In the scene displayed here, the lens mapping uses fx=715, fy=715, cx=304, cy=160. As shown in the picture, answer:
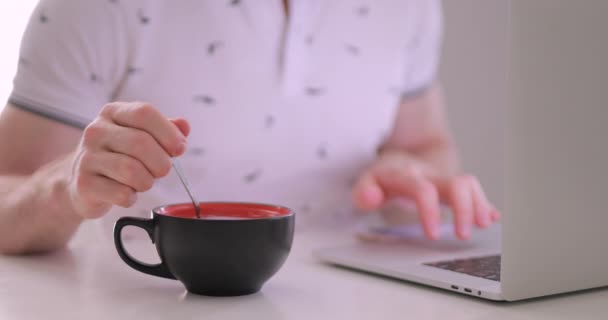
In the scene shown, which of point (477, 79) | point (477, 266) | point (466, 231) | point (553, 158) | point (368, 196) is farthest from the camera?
point (477, 79)

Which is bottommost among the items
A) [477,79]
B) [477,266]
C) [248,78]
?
[477,79]

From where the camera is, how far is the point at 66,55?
0.92 metres

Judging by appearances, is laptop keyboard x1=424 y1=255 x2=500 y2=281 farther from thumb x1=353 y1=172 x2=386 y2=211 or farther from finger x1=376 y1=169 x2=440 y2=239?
thumb x1=353 y1=172 x2=386 y2=211

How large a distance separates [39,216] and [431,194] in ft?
1.52

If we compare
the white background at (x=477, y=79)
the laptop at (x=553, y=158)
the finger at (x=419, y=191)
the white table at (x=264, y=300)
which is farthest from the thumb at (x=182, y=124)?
the white background at (x=477, y=79)

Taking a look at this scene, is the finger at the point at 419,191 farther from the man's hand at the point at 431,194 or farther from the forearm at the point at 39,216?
the forearm at the point at 39,216

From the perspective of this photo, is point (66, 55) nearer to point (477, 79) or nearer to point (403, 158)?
point (403, 158)

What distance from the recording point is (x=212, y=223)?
1.88 ft

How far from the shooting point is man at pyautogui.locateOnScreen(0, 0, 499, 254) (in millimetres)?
771

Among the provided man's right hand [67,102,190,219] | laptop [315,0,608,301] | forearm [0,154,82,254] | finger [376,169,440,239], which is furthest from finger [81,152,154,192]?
finger [376,169,440,239]

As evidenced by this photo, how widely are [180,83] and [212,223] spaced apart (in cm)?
47

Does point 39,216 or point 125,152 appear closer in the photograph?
point 125,152

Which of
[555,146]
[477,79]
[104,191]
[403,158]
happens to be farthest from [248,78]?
[477,79]

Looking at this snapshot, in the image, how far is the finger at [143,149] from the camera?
0.59 metres
